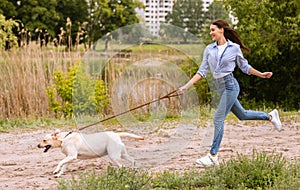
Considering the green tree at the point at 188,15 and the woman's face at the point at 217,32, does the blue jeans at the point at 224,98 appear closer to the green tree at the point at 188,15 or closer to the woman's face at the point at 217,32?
the woman's face at the point at 217,32

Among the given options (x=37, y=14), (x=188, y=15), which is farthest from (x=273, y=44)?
(x=37, y=14)

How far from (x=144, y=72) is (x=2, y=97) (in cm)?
526

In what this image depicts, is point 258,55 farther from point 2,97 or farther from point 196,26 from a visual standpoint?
point 2,97

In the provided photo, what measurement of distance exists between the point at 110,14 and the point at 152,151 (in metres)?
38.9

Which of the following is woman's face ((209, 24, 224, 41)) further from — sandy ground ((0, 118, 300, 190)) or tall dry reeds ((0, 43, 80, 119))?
tall dry reeds ((0, 43, 80, 119))

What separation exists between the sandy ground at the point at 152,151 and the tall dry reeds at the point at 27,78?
1.67 metres

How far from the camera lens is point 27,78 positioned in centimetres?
1149

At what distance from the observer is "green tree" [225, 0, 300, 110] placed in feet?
46.0

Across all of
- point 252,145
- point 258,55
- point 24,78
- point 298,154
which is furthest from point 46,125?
point 258,55

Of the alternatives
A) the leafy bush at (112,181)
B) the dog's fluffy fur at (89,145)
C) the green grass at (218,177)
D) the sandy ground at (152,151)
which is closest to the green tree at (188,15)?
the sandy ground at (152,151)

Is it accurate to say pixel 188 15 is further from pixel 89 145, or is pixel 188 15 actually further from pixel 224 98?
pixel 89 145

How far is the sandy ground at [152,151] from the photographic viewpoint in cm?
628

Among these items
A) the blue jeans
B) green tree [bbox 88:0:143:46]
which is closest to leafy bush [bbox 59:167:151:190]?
the blue jeans

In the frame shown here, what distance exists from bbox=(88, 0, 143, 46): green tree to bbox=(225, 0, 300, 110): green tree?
29555 millimetres
